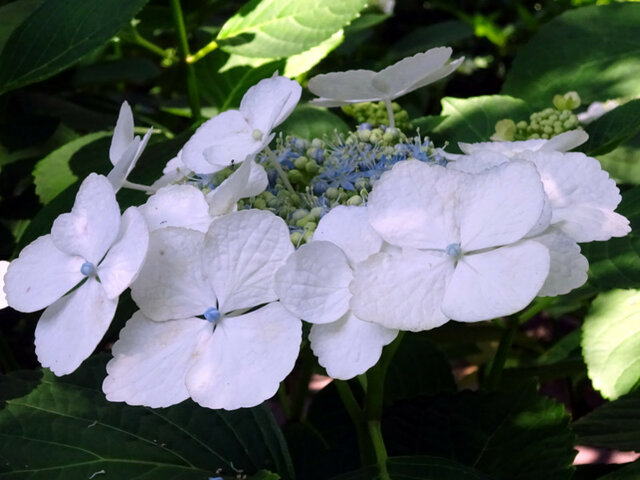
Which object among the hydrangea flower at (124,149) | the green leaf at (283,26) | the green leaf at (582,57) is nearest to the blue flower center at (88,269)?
the hydrangea flower at (124,149)

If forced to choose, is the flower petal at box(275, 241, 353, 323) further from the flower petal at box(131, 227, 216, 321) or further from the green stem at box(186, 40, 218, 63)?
the green stem at box(186, 40, 218, 63)

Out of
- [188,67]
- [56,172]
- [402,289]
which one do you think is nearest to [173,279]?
[402,289]

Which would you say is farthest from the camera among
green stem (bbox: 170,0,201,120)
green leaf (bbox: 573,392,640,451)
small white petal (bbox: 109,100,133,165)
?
green stem (bbox: 170,0,201,120)

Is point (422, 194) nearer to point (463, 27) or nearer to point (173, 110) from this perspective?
point (173, 110)

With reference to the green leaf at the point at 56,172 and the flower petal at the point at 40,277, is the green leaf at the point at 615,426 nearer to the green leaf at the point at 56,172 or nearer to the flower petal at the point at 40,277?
the flower petal at the point at 40,277

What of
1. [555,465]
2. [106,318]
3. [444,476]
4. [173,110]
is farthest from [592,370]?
[173,110]

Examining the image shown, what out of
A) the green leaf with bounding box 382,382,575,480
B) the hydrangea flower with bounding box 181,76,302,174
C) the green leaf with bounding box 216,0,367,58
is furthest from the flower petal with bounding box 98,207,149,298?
the green leaf with bounding box 216,0,367,58

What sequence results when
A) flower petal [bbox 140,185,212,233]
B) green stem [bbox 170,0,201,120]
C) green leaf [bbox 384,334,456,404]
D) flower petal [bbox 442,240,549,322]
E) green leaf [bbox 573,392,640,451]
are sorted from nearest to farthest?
flower petal [bbox 442,240,549,322] → flower petal [bbox 140,185,212,233] → green leaf [bbox 573,392,640,451] → green leaf [bbox 384,334,456,404] → green stem [bbox 170,0,201,120]
